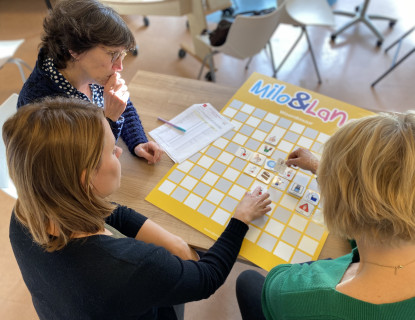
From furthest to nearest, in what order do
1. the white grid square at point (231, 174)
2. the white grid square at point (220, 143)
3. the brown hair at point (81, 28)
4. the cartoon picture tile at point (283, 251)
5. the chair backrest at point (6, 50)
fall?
the chair backrest at point (6, 50) → the white grid square at point (220, 143) → the white grid square at point (231, 174) → the brown hair at point (81, 28) → the cartoon picture tile at point (283, 251)

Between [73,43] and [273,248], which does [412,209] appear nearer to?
[273,248]

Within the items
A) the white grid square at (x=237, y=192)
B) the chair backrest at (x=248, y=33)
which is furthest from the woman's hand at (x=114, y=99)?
the chair backrest at (x=248, y=33)

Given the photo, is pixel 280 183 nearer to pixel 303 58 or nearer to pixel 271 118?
pixel 271 118

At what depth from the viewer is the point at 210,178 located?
1.18m

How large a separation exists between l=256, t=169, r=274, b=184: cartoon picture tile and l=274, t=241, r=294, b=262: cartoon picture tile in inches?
9.6

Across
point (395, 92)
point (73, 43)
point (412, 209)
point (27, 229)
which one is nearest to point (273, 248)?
point (412, 209)

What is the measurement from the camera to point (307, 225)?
3.42ft

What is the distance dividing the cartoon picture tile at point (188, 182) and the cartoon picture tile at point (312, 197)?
15.6 inches

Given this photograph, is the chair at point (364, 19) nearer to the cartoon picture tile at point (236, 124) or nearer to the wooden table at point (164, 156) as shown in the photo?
the wooden table at point (164, 156)

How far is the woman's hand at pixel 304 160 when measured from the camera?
115 centimetres

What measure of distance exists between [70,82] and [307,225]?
Answer: 3.36 feet

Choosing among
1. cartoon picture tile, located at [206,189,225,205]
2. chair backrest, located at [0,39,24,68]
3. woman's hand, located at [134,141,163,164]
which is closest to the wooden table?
woman's hand, located at [134,141,163,164]

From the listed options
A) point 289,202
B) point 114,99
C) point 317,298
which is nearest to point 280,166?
point 289,202

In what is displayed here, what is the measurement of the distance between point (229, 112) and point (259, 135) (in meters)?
0.18
